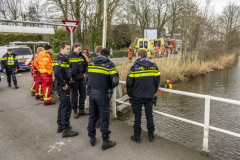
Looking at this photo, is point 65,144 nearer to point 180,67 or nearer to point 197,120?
point 197,120

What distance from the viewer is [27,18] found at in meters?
33.2

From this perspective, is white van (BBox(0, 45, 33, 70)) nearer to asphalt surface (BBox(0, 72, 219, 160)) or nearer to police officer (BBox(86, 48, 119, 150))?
asphalt surface (BBox(0, 72, 219, 160))

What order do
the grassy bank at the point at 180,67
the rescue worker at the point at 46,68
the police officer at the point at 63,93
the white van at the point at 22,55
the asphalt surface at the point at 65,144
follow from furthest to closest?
the white van at the point at 22,55, the grassy bank at the point at 180,67, the rescue worker at the point at 46,68, the police officer at the point at 63,93, the asphalt surface at the point at 65,144

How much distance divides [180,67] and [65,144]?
1169cm

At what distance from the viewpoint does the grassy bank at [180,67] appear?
32.6 ft

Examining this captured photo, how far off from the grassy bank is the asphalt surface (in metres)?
4.47

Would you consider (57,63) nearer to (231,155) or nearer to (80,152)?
(80,152)

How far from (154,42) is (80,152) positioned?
25.0m

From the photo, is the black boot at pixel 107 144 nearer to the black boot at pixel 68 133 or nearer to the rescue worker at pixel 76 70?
the black boot at pixel 68 133

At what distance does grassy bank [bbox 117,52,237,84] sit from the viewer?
9.94 metres

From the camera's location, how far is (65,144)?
12.7ft

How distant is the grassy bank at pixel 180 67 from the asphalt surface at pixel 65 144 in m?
4.47

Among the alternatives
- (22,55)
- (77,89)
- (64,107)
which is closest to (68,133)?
(64,107)

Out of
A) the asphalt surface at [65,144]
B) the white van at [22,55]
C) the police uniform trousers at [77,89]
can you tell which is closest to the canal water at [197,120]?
the asphalt surface at [65,144]
